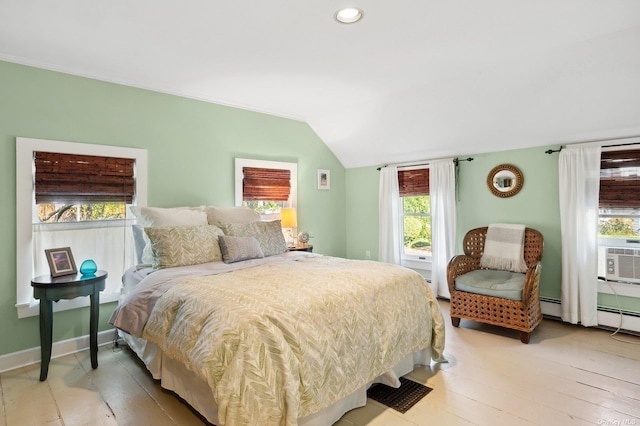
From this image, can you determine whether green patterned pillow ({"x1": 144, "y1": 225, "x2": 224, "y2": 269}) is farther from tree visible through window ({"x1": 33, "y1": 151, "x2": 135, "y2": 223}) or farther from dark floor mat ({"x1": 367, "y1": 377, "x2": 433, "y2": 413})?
dark floor mat ({"x1": 367, "y1": 377, "x2": 433, "y2": 413})

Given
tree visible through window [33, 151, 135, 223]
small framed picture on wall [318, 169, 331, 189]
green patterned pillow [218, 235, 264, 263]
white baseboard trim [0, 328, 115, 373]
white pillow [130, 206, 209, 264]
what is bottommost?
white baseboard trim [0, 328, 115, 373]

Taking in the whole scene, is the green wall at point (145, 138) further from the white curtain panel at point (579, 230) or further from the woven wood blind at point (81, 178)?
the white curtain panel at point (579, 230)

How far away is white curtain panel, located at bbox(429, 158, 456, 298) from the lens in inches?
178

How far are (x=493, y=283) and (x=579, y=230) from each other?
1.03 m

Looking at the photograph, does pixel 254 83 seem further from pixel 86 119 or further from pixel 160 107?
pixel 86 119

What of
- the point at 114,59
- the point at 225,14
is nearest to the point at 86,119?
the point at 114,59

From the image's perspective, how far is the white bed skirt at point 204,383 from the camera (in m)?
1.91

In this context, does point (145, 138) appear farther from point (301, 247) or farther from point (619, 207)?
point (619, 207)

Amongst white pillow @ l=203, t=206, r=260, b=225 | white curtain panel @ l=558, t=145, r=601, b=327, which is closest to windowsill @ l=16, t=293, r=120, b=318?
white pillow @ l=203, t=206, r=260, b=225

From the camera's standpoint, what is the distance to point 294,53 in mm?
2910

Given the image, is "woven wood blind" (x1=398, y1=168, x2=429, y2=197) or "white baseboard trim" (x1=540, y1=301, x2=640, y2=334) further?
"woven wood blind" (x1=398, y1=168, x2=429, y2=197)

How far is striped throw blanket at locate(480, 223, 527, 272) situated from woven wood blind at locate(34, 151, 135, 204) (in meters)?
3.90

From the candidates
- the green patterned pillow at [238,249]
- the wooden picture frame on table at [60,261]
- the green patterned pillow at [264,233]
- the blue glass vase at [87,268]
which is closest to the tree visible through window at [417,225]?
the green patterned pillow at [264,233]

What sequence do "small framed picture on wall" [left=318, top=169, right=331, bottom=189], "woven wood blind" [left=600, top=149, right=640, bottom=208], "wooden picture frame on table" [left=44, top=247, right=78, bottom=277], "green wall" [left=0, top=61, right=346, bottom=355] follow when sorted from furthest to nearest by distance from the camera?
1. "small framed picture on wall" [left=318, top=169, right=331, bottom=189]
2. "woven wood blind" [left=600, top=149, right=640, bottom=208]
3. "green wall" [left=0, top=61, right=346, bottom=355]
4. "wooden picture frame on table" [left=44, top=247, right=78, bottom=277]
